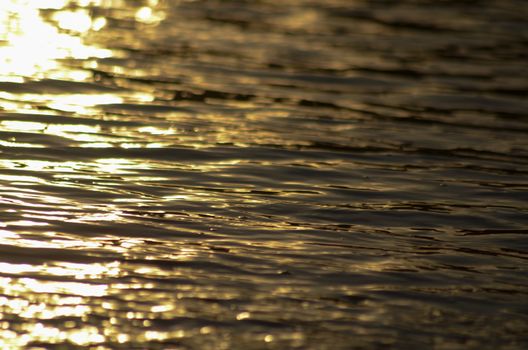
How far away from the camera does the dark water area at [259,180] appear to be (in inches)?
173

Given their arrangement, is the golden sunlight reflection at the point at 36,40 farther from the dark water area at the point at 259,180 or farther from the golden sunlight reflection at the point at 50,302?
the golden sunlight reflection at the point at 50,302

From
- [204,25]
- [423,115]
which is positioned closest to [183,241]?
[423,115]

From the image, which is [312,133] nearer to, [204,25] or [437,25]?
[204,25]

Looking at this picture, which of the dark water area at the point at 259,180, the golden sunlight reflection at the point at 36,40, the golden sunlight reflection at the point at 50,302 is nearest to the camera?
the golden sunlight reflection at the point at 50,302

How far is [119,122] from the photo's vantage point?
7.41 m

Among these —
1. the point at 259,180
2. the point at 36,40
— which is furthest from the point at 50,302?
the point at 36,40

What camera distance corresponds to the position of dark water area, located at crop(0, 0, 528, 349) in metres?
4.39

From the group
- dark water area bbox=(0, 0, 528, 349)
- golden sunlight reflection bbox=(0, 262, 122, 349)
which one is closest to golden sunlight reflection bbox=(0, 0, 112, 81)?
dark water area bbox=(0, 0, 528, 349)

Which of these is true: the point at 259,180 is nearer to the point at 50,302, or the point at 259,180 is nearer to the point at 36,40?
the point at 50,302

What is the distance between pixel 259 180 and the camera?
21.0ft

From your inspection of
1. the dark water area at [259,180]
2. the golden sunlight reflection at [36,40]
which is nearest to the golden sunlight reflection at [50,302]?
the dark water area at [259,180]

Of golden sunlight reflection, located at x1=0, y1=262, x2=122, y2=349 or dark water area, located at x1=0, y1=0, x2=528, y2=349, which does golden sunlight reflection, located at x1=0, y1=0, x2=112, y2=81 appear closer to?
dark water area, located at x1=0, y1=0, x2=528, y2=349

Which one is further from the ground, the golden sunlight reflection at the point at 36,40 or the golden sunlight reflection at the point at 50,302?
the golden sunlight reflection at the point at 36,40

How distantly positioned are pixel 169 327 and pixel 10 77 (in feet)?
15.1
